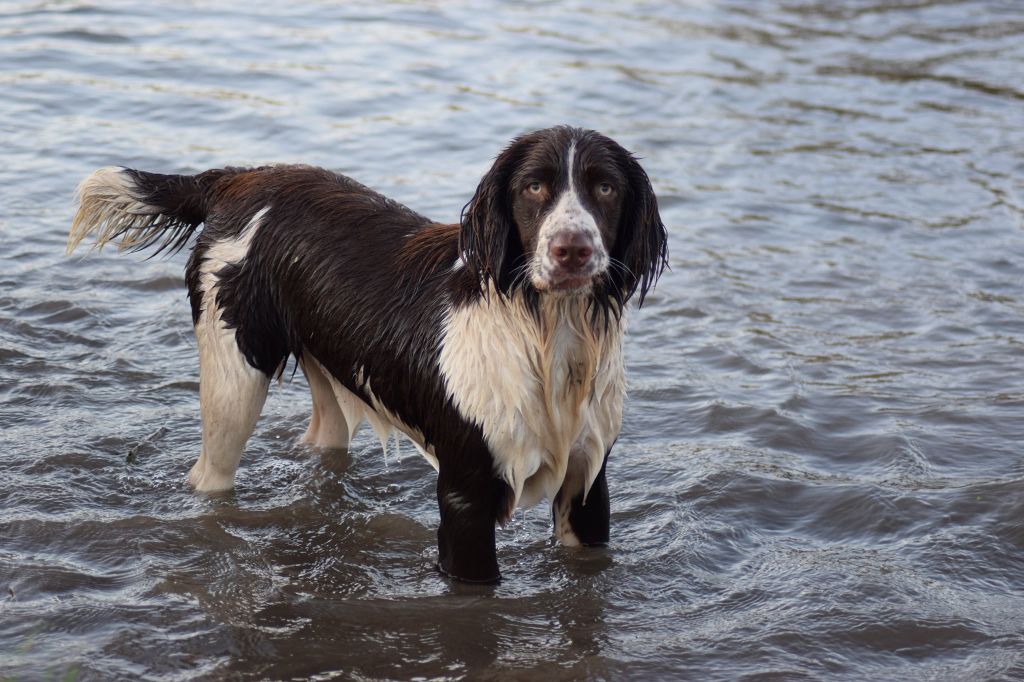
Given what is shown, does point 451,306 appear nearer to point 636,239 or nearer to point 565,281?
point 565,281

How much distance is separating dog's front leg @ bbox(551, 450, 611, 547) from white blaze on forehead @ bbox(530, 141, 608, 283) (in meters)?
0.98

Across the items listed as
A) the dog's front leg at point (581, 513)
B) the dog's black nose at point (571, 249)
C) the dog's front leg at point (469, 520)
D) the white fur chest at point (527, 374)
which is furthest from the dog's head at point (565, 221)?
the dog's front leg at point (581, 513)

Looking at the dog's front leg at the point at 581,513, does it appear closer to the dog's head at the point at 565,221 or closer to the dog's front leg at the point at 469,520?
the dog's front leg at the point at 469,520

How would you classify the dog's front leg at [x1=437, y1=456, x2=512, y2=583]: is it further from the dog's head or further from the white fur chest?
the dog's head

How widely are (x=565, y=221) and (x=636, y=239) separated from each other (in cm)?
32

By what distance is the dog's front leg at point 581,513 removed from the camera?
4.84m

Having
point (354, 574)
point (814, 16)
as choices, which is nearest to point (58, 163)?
point (354, 574)

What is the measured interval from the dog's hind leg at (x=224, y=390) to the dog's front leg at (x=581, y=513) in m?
1.26

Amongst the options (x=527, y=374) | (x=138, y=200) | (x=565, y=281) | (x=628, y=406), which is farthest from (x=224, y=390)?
(x=628, y=406)

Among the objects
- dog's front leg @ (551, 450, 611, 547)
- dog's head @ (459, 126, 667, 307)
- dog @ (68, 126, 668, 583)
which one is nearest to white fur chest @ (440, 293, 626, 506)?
dog @ (68, 126, 668, 583)

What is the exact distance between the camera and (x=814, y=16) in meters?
15.6

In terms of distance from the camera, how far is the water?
455cm

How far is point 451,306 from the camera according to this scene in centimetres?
450

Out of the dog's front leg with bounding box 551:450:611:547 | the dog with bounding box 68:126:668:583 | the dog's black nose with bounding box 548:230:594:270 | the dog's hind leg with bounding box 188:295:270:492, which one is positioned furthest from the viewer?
the dog's hind leg with bounding box 188:295:270:492
